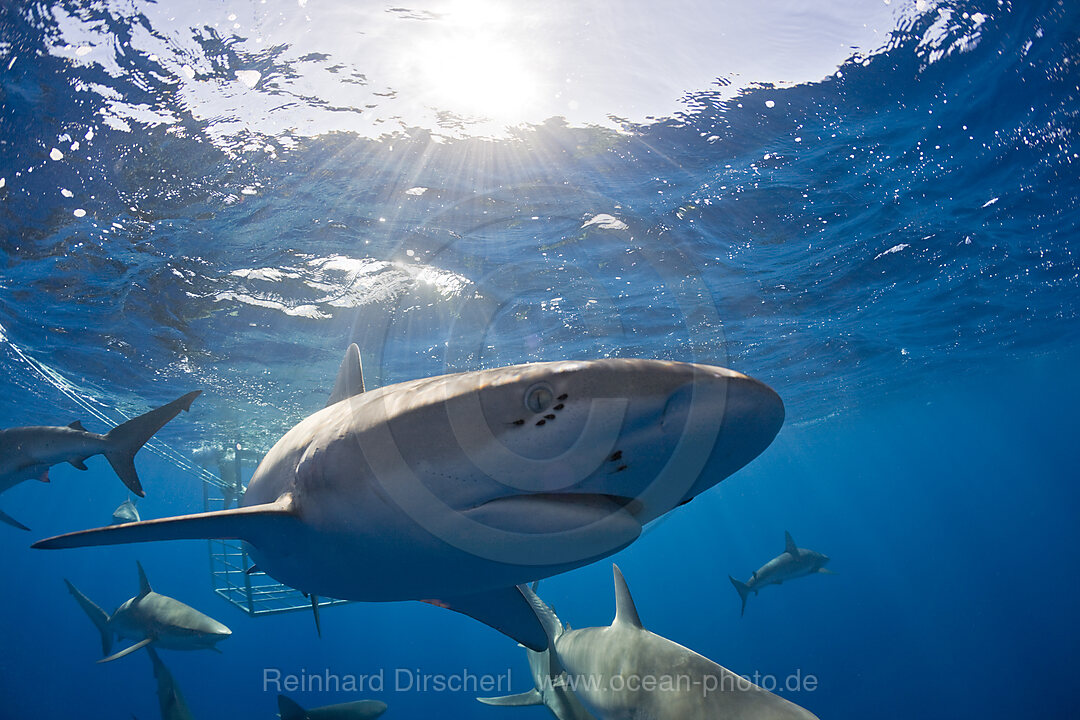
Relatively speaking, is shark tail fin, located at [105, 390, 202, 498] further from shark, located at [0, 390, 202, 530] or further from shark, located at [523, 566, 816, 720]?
shark, located at [523, 566, 816, 720]

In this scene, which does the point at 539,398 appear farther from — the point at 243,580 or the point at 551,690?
the point at 243,580

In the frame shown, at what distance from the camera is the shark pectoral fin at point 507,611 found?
339 cm

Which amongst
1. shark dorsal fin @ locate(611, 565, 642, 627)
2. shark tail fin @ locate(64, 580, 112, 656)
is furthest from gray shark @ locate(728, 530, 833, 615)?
shark tail fin @ locate(64, 580, 112, 656)

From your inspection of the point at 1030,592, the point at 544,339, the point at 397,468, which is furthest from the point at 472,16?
the point at 1030,592

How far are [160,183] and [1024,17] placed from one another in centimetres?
1351

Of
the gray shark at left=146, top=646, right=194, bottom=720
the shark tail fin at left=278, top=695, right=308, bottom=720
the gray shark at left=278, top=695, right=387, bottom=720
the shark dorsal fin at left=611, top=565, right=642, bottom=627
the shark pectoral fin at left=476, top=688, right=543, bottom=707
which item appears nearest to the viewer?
the shark dorsal fin at left=611, top=565, right=642, bottom=627

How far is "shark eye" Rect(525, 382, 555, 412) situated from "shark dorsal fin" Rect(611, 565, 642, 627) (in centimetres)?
417

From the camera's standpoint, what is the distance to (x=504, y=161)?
914cm

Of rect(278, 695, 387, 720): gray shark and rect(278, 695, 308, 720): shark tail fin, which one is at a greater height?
rect(278, 695, 308, 720): shark tail fin

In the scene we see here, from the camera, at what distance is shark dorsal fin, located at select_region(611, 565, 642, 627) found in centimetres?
518

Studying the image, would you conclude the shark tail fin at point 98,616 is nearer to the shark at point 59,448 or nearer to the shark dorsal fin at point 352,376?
the shark at point 59,448

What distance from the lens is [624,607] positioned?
5316mm

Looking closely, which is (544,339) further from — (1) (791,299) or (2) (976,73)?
(2) (976,73)

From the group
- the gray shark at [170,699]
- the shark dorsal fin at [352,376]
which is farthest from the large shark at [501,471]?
the gray shark at [170,699]
